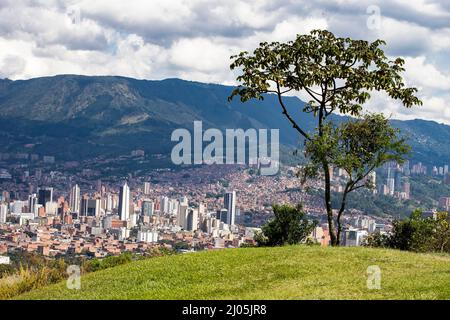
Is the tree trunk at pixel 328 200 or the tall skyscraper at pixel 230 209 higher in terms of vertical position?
the tree trunk at pixel 328 200

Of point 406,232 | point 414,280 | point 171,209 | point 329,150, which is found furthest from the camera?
point 171,209

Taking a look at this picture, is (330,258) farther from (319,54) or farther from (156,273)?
(319,54)

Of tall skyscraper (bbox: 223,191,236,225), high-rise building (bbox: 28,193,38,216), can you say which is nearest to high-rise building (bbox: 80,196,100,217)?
high-rise building (bbox: 28,193,38,216)

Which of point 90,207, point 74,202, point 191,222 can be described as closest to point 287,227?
point 191,222

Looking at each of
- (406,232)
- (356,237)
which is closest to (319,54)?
(406,232)

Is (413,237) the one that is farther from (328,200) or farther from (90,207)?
(90,207)

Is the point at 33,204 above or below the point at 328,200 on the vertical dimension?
below

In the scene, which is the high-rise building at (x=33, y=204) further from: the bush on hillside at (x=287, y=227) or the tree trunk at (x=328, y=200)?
the tree trunk at (x=328, y=200)

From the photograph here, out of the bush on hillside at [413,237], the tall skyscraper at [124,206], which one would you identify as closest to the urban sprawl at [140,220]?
the tall skyscraper at [124,206]
